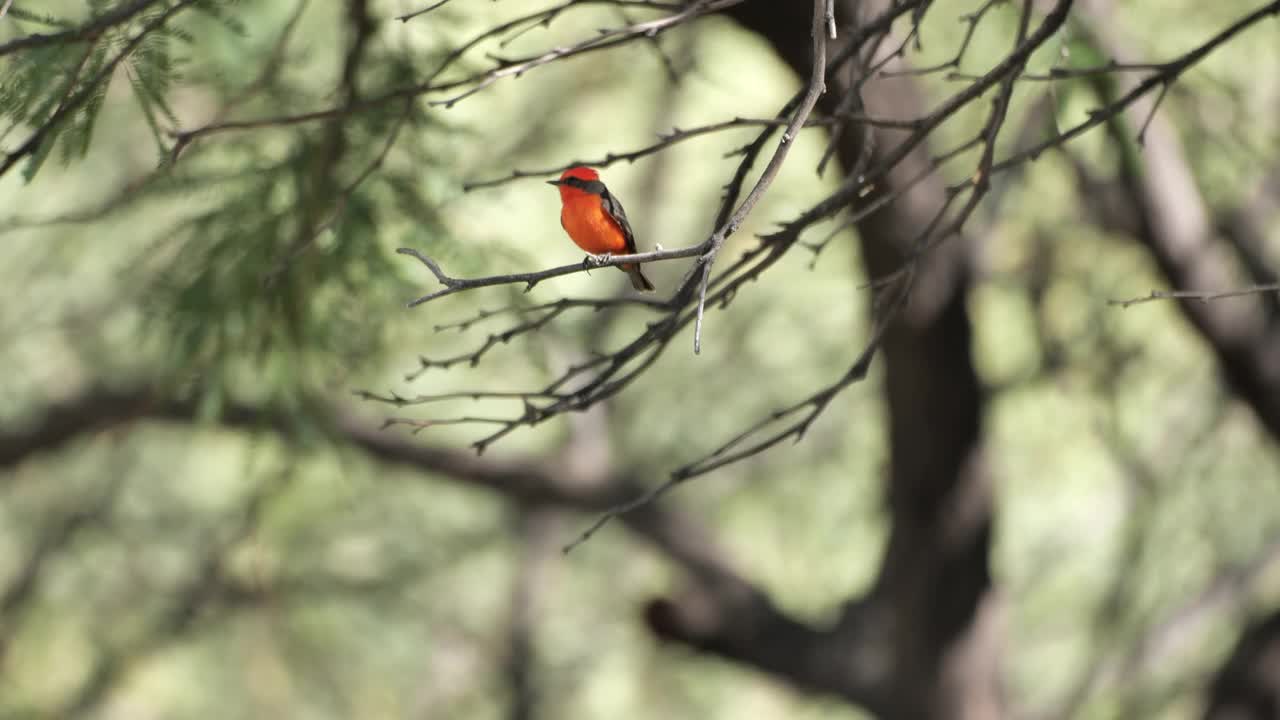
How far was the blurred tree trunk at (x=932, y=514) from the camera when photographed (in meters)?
4.57

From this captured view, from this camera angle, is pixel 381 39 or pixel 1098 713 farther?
pixel 1098 713

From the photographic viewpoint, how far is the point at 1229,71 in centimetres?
764

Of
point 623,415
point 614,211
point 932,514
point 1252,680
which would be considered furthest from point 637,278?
point 623,415

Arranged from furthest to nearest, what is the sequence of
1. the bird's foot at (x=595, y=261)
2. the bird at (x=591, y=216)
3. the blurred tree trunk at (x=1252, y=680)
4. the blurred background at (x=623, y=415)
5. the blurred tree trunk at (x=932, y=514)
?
the blurred tree trunk at (x=1252, y=680) → the blurred tree trunk at (x=932, y=514) → the blurred background at (x=623, y=415) → the bird at (x=591, y=216) → the bird's foot at (x=595, y=261)

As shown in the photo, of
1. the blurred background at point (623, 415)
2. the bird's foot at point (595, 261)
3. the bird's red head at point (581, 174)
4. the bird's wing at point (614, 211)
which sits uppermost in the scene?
the bird's foot at point (595, 261)

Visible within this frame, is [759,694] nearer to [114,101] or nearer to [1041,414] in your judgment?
[1041,414]

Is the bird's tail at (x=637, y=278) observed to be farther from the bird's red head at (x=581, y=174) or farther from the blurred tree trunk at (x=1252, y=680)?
the blurred tree trunk at (x=1252, y=680)

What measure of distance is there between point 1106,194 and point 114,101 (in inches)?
216

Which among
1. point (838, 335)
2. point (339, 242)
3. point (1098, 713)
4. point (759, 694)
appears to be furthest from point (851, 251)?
point (339, 242)

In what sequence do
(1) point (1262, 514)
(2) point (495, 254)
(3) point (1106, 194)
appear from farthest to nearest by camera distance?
(1) point (1262, 514) < (3) point (1106, 194) < (2) point (495, 254)

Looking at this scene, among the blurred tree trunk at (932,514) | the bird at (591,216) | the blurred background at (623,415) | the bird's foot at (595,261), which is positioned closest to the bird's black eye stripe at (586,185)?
the bird at (591,216)

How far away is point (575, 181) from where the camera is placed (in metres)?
2.24

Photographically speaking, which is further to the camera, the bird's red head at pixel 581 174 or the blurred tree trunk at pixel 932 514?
the blurred tree trunk at pixel 932 514

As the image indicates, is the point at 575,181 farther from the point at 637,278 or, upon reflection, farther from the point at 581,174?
the point at 637,278
